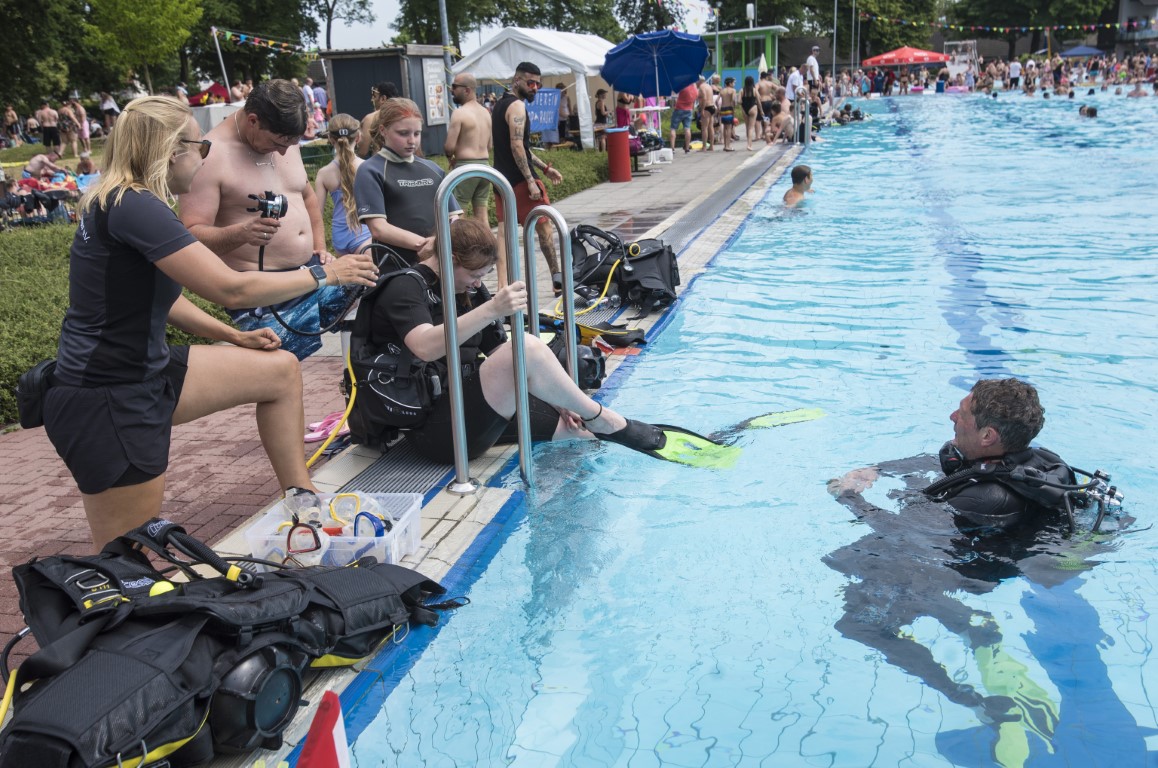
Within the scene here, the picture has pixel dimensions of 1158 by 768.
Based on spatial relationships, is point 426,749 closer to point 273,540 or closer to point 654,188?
point 273,540

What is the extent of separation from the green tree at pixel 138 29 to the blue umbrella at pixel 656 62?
1577 centimetres

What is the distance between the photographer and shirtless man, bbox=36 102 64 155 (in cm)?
2184

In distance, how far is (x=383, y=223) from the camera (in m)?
5.17

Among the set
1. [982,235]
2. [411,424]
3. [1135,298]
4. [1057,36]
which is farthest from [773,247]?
[1057,36]

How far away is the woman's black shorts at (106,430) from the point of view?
2.79m

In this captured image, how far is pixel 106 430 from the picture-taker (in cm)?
279

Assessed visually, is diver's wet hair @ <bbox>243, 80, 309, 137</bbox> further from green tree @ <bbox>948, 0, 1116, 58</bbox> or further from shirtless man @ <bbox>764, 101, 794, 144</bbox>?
green tree @ <bbox>948, 0, 1116, 58</bbox>

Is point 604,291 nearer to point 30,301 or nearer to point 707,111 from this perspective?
point 30,301

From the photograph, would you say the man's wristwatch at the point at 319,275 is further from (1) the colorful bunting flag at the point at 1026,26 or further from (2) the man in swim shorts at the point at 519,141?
(1) the colorful bunting flag at the point at 1026,26

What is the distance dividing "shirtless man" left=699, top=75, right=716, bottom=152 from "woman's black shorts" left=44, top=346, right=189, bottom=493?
1945 cm

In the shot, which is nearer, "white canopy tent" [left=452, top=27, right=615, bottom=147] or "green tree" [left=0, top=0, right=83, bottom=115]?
"white canopy tent" [left=452, top=27, right=615, bottom=147]

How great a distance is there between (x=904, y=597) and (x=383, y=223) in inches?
132

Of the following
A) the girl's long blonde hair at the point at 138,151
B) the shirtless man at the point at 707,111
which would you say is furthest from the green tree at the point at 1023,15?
the girl's long blonde hair at the point at 138,151

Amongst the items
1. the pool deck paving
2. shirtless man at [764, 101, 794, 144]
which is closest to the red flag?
the pool deck paving
